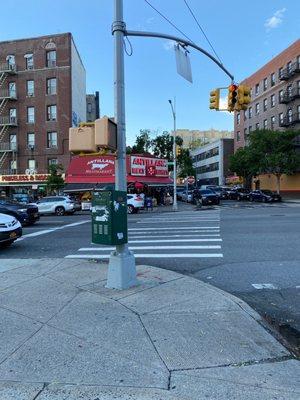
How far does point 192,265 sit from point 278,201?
128 ft

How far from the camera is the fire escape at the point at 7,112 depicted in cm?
4959

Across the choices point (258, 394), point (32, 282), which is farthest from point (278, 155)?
point (258, 394)

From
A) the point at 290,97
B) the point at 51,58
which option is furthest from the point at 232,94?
the point at 290,97

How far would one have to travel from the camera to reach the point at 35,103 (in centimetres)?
4944

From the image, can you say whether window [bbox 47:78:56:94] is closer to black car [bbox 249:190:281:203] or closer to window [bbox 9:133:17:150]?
window [bbox 9:133:17:150]

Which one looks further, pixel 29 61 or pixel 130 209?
pixel 29 61

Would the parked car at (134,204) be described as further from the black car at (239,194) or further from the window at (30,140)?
the black car at (239,194)

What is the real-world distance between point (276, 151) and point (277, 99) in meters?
12.7

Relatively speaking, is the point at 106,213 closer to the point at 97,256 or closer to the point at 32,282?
the point at 32,282

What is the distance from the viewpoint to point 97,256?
1157 cm

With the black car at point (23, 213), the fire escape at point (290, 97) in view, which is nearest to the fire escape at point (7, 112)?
the black car at point (23, 213)

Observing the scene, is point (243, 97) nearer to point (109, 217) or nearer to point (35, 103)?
point (109, 217)

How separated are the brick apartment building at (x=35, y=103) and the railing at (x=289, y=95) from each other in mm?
25731

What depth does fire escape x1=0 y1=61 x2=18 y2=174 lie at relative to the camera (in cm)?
4959
